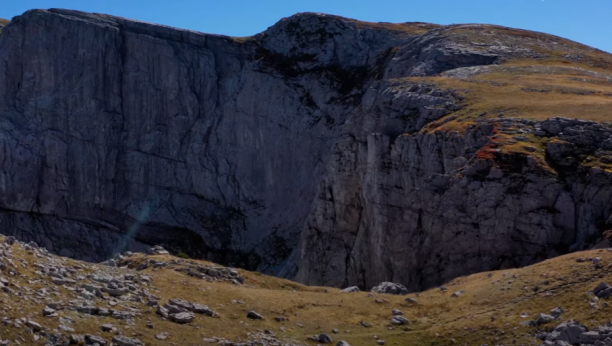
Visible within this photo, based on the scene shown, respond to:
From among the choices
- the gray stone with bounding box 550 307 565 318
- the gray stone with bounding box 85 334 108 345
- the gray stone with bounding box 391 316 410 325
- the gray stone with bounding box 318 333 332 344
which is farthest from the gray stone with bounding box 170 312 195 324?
the gray stone with bounding box 550 307 565 318

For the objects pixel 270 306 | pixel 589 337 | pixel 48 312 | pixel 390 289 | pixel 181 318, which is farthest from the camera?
pixel 390 289

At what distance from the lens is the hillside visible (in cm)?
2125

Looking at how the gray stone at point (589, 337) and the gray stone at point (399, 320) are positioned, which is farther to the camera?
the gray stone at point (399, 320)

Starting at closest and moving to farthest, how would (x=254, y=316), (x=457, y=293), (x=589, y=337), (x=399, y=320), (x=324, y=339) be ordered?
1. (x=589, y=337)
2. (x=324, y=339)
3. (x=254, y=316)
4. (x=399, y=320)
5. (x=457, y=293)

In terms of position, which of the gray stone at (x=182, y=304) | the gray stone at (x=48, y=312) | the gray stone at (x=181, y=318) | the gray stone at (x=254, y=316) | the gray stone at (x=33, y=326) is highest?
the gray stone at (x=48, y=312)

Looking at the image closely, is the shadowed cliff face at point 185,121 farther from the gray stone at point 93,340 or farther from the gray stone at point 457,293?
the gray stone at point 93,340

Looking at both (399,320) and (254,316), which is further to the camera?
(399,320)

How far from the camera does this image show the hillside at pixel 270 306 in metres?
21.2

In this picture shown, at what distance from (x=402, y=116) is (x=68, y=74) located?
2017 inches

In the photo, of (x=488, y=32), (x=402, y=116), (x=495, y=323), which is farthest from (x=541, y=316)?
(x=488, y=32)

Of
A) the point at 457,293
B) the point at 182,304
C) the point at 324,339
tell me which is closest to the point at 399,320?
the point at 324,339

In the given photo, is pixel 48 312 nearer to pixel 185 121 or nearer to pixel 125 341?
pixel 125 341

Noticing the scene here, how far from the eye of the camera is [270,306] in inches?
1060

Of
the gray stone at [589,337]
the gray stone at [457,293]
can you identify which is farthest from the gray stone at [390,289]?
the gray stone at [589,337]
